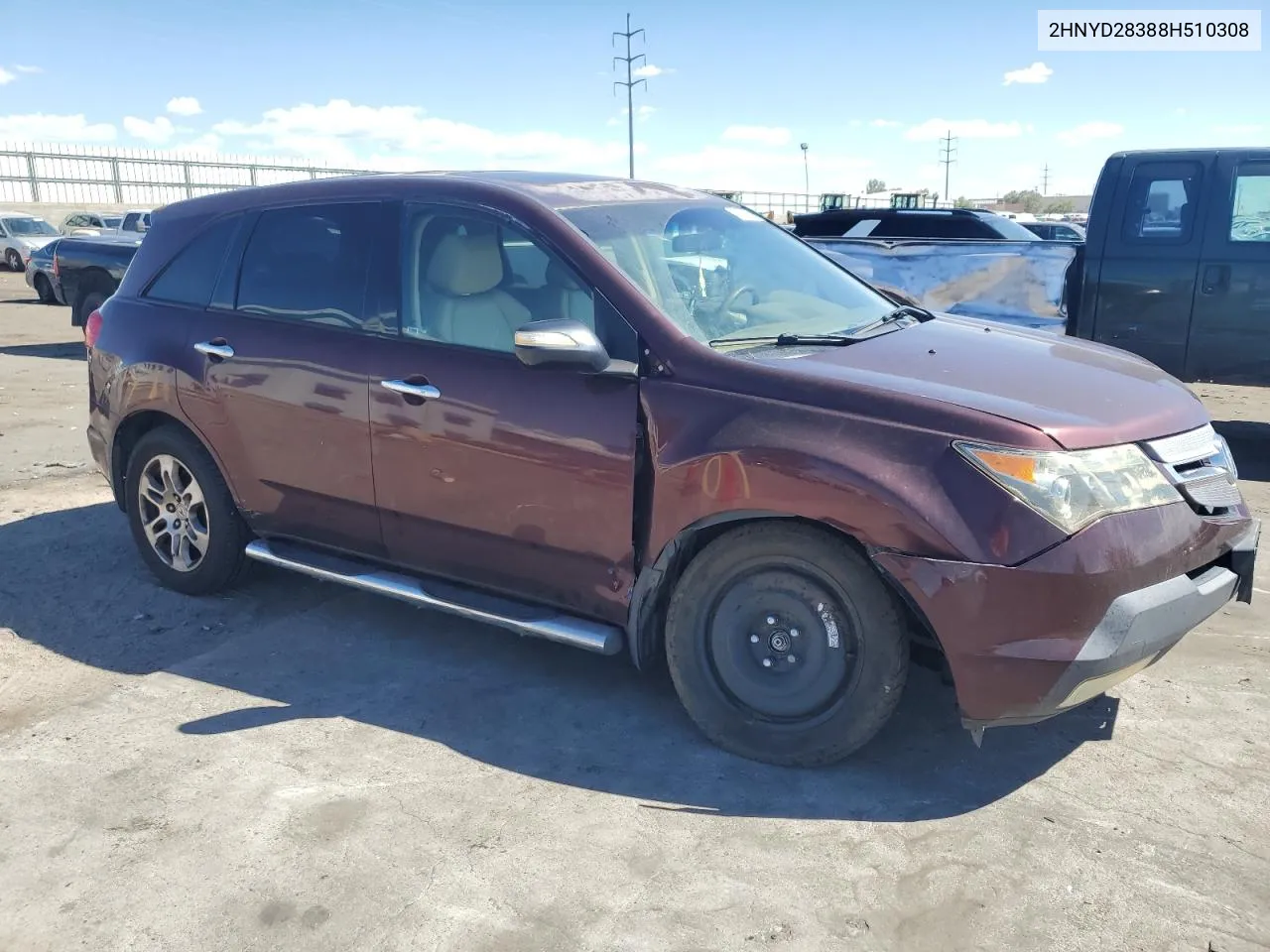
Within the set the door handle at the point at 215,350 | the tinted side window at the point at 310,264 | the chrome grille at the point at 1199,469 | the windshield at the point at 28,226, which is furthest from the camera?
the windshield at the point at 28,226

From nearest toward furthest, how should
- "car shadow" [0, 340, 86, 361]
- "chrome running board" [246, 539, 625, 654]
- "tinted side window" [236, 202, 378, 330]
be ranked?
Answer: "chrome running board" [246, 539, 625, 654]
"tinted side window" [236, 202, 378, 330]
"car shadow" [0, 340, 86, 361]

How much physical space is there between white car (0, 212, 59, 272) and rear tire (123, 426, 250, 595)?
26.5 m

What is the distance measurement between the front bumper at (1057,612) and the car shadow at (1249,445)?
4.95 m

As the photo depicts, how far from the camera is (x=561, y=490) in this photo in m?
3.61

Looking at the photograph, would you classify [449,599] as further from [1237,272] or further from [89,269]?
[89,269]

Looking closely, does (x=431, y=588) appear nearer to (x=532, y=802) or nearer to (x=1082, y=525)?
(x=532, y=802)

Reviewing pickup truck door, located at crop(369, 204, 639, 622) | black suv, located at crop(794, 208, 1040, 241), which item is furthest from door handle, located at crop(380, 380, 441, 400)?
black suv, located at crop(794, 208, 1040, 241)

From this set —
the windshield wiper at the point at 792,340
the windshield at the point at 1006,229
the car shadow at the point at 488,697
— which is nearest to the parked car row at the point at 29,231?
the windshield at the point at 1006,229

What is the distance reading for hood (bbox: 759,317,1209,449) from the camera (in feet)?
10.2

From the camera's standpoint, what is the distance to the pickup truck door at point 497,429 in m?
3.54

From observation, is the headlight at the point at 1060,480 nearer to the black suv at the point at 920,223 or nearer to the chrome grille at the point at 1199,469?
the chrome grille at the point at 1199,469

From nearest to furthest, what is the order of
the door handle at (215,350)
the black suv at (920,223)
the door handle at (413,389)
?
the door handle at (413,389), the door handle at (215,350), the black suv at (920,223)

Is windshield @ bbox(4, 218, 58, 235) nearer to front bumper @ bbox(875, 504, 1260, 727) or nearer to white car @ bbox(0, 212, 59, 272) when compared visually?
white car @ bbox(0, 212, 59, 272)

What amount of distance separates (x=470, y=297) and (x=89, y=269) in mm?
11333
